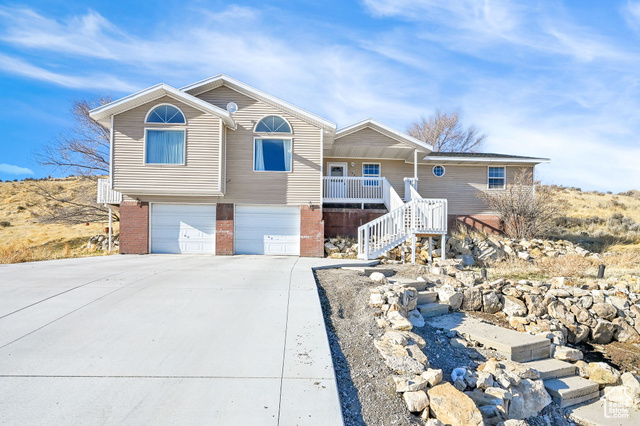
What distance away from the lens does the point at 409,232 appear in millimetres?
13164

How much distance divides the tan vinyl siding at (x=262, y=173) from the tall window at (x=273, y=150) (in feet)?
0.61

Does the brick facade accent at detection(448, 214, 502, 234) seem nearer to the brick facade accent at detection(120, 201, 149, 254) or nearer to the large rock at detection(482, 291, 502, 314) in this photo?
the large rock at detection(482, 291, 502, 314)

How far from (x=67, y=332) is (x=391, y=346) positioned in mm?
4130

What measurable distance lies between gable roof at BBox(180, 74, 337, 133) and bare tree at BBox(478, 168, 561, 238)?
28.1 ft

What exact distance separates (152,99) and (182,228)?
478cm

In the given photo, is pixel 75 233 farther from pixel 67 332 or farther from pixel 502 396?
pixel 502 396

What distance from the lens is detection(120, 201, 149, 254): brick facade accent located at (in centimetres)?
1456

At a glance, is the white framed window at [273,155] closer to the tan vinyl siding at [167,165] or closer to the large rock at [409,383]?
the tan vinyl siding at [167,165]

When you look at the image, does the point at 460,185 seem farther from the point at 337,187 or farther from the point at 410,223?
the point at 410,223

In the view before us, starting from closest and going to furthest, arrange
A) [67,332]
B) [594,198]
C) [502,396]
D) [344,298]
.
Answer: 1. [502,396]
2. [67,332]
3. [344,298]
4. [594,198]

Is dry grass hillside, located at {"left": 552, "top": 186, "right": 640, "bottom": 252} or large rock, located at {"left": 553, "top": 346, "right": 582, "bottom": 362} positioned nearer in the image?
large rock, located at {"left": 553, "top": 346, "right": 582, "bottom": 362}

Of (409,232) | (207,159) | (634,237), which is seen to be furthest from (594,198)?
(207,159)

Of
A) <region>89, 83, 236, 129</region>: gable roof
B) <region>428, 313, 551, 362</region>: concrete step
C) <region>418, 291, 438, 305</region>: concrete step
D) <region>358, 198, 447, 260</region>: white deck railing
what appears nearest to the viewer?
<region>428, 313, 551, 362</region>: concrete step
